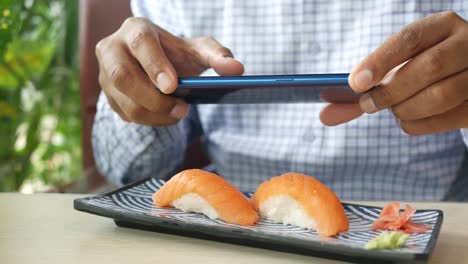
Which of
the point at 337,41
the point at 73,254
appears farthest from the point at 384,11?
the point at 73,254

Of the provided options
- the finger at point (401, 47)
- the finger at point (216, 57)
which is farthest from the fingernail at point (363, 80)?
the finger at point (216, 57)

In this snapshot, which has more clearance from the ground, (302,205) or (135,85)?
(135,85)

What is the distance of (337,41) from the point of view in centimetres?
135

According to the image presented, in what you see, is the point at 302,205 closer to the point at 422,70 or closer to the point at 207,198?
the point at 207,198

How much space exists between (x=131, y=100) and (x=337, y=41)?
490 millimetres

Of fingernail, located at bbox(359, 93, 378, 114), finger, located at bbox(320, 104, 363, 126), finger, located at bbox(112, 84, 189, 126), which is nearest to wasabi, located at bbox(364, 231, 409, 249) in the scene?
fingernail, located at bbox(359, 93, 378, 114)

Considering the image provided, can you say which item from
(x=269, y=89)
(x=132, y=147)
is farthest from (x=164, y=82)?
(x=132, y=147)

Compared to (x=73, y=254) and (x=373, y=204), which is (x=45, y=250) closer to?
(x=73, y=254)

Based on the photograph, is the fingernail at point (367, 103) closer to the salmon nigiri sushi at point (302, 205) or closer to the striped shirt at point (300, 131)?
the salmon nigiri sushi at point (302, 205)

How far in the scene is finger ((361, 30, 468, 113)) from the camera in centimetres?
88

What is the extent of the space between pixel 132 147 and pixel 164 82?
0.51 metres

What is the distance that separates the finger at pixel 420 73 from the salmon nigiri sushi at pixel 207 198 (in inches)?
9.6

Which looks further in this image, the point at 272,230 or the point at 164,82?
the point at 164,82

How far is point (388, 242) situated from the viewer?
65cm
